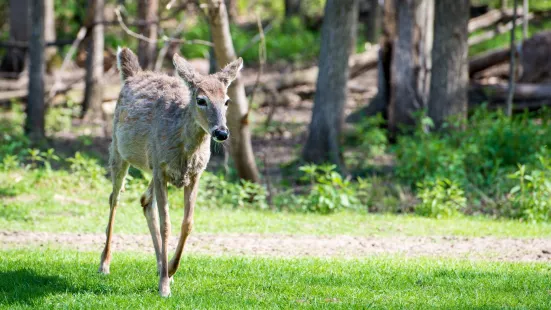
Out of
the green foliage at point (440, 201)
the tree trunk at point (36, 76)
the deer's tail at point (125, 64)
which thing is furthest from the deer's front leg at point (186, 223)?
the tree trunk at point (36, 76)

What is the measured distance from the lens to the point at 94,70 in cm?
2045

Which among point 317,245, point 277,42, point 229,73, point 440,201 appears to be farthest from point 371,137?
point 277,42

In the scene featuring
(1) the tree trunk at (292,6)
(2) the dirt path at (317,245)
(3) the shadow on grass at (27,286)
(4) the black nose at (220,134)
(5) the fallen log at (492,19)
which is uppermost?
(1) the tree trunk at (292,6)

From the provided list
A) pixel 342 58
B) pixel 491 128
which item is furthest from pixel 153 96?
pixel 491 128

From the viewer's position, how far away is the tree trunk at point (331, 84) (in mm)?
15047

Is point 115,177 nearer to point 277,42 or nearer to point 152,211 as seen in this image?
point 152,211

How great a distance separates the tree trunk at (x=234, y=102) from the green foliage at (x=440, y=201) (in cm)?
293

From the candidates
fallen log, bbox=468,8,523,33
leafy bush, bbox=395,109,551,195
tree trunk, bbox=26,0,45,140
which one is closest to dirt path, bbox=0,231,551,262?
leafy bush, bbox=395,109,551,195

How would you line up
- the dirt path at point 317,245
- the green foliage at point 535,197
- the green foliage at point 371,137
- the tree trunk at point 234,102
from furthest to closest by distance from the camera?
1. the green foliage at point 371,137
2. the tree trunk at point 234,102
3. the green foliage at point 535,197
4. the dirt path at point 317,245

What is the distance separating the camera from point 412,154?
1439cm

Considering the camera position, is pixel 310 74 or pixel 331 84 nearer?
pixel 331 84

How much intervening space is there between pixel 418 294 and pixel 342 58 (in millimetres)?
8547

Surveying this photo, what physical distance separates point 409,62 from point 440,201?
20.2 feet

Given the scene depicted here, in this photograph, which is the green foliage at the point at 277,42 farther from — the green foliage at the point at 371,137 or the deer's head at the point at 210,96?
the deer's head at the point at 210,96
